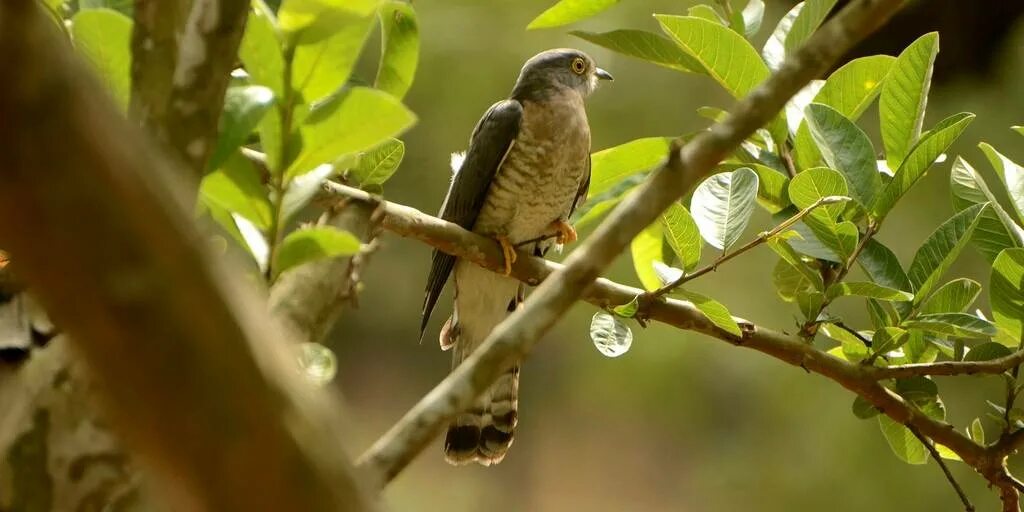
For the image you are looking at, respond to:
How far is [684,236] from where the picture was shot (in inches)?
40.4

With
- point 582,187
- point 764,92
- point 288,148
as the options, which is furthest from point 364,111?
point 582,187

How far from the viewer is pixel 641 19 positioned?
2.60 meters

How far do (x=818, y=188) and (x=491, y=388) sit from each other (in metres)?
0.85

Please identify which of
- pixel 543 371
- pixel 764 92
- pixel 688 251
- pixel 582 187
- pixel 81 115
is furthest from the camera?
pixel 543 371

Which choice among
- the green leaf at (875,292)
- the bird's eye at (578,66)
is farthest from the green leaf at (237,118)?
the bird's eye at (578,66)

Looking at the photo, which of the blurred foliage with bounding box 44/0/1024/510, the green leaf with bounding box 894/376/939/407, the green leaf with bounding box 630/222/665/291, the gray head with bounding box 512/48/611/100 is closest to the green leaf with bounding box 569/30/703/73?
the blurred foliage with bounding box 44/0/1024/510

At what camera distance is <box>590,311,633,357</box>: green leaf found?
41.8 inches

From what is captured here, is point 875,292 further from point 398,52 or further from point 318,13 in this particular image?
point 318,13

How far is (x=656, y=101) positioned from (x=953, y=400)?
1.09 metres

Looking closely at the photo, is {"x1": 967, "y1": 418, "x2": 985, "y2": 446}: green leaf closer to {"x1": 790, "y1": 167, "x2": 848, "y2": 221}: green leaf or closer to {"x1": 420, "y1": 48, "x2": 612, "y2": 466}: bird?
{"x1": 790, "y1": 167, "x2": 848, "y2": 221}: green leaf

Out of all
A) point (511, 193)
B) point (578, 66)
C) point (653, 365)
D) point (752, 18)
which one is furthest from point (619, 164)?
point (653, 365)

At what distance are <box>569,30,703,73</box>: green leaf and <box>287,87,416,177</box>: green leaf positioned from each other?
1.92ft

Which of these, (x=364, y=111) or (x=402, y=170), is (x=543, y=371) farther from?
(x=364, y=111)

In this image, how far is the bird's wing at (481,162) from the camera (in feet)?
6.05
